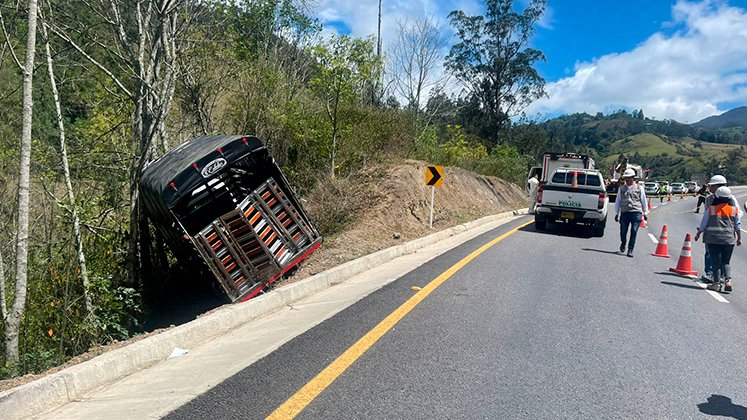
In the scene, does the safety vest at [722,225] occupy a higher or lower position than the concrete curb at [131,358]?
higher

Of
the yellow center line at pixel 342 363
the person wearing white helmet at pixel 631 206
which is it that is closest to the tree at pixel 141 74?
the yellow center line at pixel 342 363

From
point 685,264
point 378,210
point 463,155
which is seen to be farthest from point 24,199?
point 463,155

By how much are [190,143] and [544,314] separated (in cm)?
652

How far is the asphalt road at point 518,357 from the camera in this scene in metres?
3.69

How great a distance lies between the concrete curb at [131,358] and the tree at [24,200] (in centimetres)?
200

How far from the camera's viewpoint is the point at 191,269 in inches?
385

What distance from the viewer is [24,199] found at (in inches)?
228

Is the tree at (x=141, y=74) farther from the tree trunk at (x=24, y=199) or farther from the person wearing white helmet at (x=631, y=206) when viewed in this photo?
the person wearing white helmet at (x=631, y=206)

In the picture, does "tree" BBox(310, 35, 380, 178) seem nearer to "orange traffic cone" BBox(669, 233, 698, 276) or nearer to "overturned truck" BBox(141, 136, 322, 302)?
"overturned truck" BBox(141, 136, 322, 302)

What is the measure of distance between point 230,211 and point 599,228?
1096 cm

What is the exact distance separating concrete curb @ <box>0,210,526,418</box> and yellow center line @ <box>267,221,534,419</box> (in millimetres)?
1541

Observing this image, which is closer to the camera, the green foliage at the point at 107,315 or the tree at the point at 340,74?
the green foliage at the point at 107,315

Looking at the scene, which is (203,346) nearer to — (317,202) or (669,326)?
(669,326)

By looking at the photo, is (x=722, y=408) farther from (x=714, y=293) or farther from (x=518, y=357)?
(x=714, y=293)
